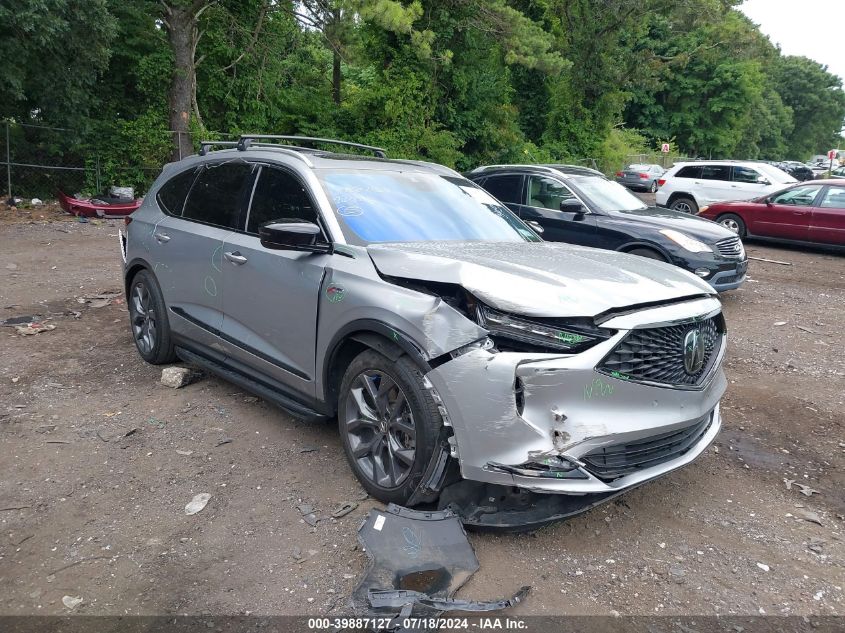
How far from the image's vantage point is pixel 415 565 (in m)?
2.82

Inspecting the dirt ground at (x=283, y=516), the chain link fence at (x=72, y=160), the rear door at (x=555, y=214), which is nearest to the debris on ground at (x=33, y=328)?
the dirt ground at (x=283, y=516)

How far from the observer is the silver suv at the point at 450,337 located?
285 centimetres

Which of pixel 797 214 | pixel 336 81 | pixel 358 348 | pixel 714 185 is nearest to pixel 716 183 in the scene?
pixel 714 185

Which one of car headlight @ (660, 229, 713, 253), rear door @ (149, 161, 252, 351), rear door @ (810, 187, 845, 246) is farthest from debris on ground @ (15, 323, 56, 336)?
rear door @ (810, 187, 845, 246)

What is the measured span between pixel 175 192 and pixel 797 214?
12.3 metres

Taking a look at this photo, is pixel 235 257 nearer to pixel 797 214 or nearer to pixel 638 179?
pixel 797 214

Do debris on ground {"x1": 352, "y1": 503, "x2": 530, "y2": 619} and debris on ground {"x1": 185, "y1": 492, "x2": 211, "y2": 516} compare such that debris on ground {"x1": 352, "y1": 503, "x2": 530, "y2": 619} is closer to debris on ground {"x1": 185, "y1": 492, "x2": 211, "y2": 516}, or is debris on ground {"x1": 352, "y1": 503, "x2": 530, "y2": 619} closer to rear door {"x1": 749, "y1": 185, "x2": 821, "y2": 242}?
debris on ground {"x1": 185, "y1": 492, "x2": 211, "y2": 516}

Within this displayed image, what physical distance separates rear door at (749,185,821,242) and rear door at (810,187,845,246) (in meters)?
0.12

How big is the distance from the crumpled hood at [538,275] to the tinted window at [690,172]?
51.4 ft

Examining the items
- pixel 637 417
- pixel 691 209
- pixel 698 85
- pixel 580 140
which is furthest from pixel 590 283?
pixel 698 85

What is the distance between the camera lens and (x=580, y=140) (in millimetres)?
28797

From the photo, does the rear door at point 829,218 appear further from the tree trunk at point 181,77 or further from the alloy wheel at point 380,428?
the tree trunk at point 181,77

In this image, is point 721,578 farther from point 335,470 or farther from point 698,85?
point 698,85

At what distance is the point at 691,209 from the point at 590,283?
52.7 feet
